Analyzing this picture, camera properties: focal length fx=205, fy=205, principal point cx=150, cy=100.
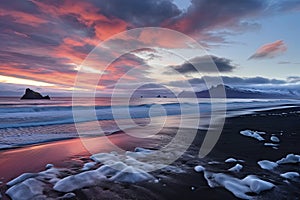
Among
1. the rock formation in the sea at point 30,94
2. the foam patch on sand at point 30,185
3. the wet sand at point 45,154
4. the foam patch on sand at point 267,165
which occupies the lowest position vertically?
the wet sand at point 45,154

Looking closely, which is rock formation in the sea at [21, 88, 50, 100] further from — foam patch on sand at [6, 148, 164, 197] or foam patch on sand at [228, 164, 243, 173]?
foam patch on sand at [228, 164, 243, 173]

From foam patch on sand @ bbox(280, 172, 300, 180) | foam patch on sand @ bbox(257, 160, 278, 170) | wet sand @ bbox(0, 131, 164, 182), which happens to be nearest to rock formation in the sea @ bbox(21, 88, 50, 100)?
wet sand @ bbox(0, 131, 164, 182)

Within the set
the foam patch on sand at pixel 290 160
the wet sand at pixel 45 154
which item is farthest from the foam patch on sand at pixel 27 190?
the foam patch on sand at pixel 290 160

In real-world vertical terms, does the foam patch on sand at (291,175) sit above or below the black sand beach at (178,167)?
above

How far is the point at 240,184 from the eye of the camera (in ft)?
11.0

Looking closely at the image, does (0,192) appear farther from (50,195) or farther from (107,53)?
(107,53)

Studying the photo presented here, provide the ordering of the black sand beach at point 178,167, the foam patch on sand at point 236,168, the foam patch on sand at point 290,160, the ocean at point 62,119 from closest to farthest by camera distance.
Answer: the black sand beach at point 178,167, the foam patch on sand at point 236,168, the foam patch on sand at point 290,160, the ocean at point 62,119

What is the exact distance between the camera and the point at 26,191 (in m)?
3.07

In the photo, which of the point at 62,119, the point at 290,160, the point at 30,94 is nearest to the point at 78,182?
the point at 290,160

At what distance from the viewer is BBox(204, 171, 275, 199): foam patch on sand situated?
3117mm

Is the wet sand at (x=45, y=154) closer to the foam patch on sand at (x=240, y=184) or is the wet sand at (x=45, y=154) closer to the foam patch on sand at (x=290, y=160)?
the foam patch on sand at (x=240, y=184)

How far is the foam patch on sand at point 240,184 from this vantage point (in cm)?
312

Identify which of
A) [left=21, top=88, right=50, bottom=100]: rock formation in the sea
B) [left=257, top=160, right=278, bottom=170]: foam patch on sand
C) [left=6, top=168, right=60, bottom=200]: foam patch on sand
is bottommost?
[left=6, top=168, right=60, bottom=200]: foam patch on sand

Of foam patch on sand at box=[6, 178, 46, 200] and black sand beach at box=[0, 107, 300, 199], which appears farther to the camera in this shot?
black sand beach at box=[0, 107, 300, 199]
